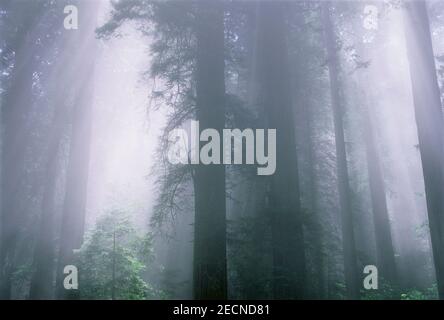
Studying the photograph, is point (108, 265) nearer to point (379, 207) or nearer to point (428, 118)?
point (428, 118)

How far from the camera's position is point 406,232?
26812 millimetres

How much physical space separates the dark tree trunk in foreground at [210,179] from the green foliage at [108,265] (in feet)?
7.36

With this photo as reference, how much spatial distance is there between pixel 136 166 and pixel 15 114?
9.52 m

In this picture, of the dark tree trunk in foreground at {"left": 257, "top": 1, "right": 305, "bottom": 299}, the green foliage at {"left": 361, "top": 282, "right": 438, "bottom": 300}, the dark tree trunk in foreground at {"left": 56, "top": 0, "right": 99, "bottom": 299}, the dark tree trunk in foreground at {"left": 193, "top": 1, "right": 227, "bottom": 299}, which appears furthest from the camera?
the dark tree trunk in foreground at {"left": 56, "top": 0, "right": 99, "bottom": 299}

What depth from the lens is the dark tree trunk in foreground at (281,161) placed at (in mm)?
8305

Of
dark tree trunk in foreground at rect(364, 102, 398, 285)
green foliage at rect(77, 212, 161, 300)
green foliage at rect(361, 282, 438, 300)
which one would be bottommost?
green foliage at rect(361, 282, 438, 300)

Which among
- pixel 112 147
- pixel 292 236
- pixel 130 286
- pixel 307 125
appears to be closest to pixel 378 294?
pixel 292 236

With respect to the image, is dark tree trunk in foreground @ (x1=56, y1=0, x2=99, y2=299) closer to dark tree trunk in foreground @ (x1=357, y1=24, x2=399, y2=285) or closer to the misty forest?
the misty forest

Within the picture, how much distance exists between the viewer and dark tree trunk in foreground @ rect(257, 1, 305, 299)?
830 centimetres

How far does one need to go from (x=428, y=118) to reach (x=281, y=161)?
3.44 meters

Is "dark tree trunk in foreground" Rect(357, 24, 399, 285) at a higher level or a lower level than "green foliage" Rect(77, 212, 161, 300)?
higher

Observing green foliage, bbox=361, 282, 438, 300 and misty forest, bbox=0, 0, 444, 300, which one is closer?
misty forest, bbox=0, 0, 444, 300

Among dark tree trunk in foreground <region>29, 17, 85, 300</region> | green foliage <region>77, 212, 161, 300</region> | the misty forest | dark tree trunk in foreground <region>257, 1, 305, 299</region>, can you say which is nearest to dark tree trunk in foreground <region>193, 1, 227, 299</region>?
the misty forest

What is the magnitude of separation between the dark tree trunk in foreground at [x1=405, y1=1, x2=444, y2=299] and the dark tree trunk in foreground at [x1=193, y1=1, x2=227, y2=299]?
4620 mm
